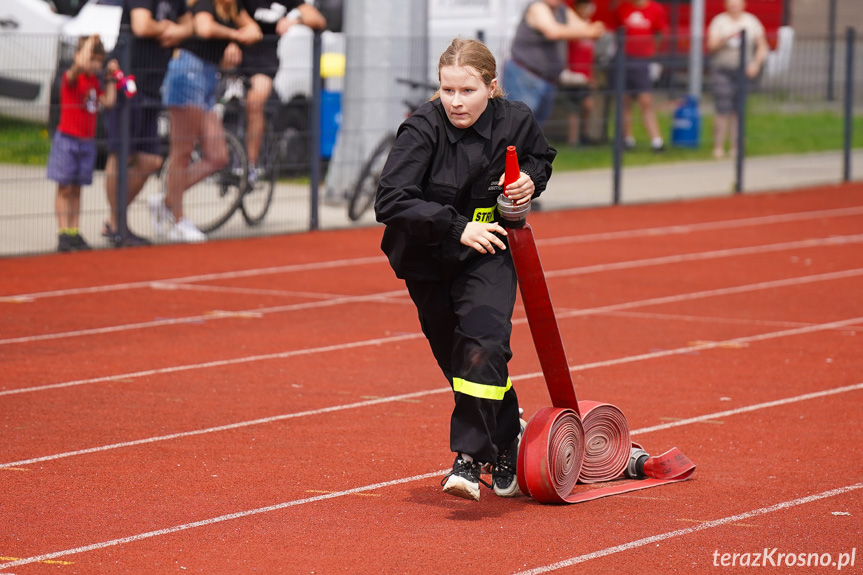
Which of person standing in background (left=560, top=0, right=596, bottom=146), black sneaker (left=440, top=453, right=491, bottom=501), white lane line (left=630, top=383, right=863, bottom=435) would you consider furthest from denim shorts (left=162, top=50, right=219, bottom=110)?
black sneaker (left=440, top=453, right=491, bottom=501)

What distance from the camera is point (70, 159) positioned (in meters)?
11.8

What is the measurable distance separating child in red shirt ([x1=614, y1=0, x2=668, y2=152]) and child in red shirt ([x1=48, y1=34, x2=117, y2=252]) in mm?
7322

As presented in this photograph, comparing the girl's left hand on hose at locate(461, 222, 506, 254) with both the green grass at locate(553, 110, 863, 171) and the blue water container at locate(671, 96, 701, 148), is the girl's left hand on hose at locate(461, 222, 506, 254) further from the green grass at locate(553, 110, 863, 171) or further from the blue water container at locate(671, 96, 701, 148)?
the blue water container at locate(671, 96, 701, 148)

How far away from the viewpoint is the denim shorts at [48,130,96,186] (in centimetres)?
1175

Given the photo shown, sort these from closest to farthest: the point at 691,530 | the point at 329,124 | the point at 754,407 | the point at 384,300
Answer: the point at 691,530, the point at 754,407, the point at 384,300, the point at 329,124

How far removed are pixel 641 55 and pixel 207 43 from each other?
8338 mm

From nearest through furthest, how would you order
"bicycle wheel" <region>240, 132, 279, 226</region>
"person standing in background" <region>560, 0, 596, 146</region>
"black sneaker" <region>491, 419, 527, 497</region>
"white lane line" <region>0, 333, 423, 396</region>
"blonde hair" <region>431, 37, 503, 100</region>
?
"blonde hair" <region>431, 37, 503, 100</region> → "black sneaker" <region>491, 419, 527, 497</region> → "white lane line" <region>0, 333, 423, 396</region> → "bicycle wheel" <region>240, 132, 279, 226</region> → "person standing in background" <region>560, 0, 596, 146</region>

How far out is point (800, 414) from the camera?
6.90m

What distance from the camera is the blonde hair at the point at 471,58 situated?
204 inches

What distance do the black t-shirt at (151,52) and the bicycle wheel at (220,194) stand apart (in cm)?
93

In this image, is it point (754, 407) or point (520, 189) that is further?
point (754, 407)

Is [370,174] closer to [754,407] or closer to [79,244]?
[79,244]

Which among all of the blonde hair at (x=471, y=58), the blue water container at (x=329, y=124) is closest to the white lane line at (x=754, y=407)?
the blonde hair at (x=471, y=58)

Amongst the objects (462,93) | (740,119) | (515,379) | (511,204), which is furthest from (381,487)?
(740,119)
